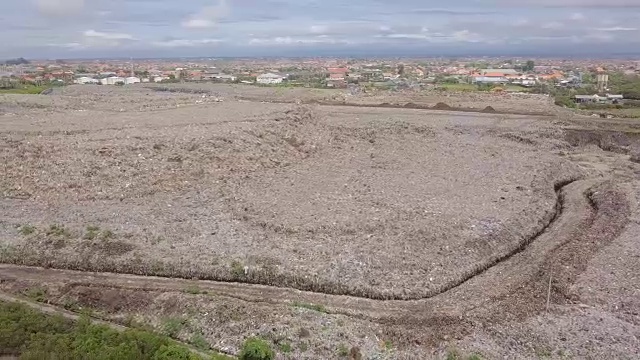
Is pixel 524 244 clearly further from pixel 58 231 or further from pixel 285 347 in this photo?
pixel 58 231

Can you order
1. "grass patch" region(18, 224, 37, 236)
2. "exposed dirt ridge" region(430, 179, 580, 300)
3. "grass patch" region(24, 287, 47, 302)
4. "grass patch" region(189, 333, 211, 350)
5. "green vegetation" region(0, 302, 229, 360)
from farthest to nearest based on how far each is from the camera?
1. "grass patch" region(18, 224, 37, 236)
2. "exposed dirt ridge" region(430, 179, 580, 300)
3. "grass patch" region(24, 287, 47, 302)
4. "grass patch" region(189, 333, 211, 350)
5. "green vegetation" region(0, 302, 229, 360)

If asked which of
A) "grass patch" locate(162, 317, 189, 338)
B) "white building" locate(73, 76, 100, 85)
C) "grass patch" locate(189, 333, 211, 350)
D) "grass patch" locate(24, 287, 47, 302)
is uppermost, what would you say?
"white building" locate(73, 76, 100, 85)

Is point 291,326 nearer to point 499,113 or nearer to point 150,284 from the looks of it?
point 150,284

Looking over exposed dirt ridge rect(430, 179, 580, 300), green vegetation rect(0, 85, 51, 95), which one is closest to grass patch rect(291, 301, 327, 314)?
exposed dirt ridge rect(430, 179, 580, 300)

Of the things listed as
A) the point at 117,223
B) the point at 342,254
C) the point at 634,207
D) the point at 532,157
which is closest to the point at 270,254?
the point at 342,254

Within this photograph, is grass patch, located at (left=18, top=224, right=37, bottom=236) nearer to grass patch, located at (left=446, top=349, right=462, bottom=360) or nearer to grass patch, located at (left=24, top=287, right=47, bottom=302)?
grass patch, located at (left=24, top=287, right=47, bottom=302)

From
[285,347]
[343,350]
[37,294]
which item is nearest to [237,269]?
[285,347]

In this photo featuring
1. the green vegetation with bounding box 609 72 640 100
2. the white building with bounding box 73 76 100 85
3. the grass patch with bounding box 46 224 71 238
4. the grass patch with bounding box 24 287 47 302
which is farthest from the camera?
the white building with bounding box 73 76 100 85

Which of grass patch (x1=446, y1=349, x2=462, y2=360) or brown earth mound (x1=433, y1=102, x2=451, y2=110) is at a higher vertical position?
brown earth mound (x1=433, y1=102, x2=451, y2=110)
